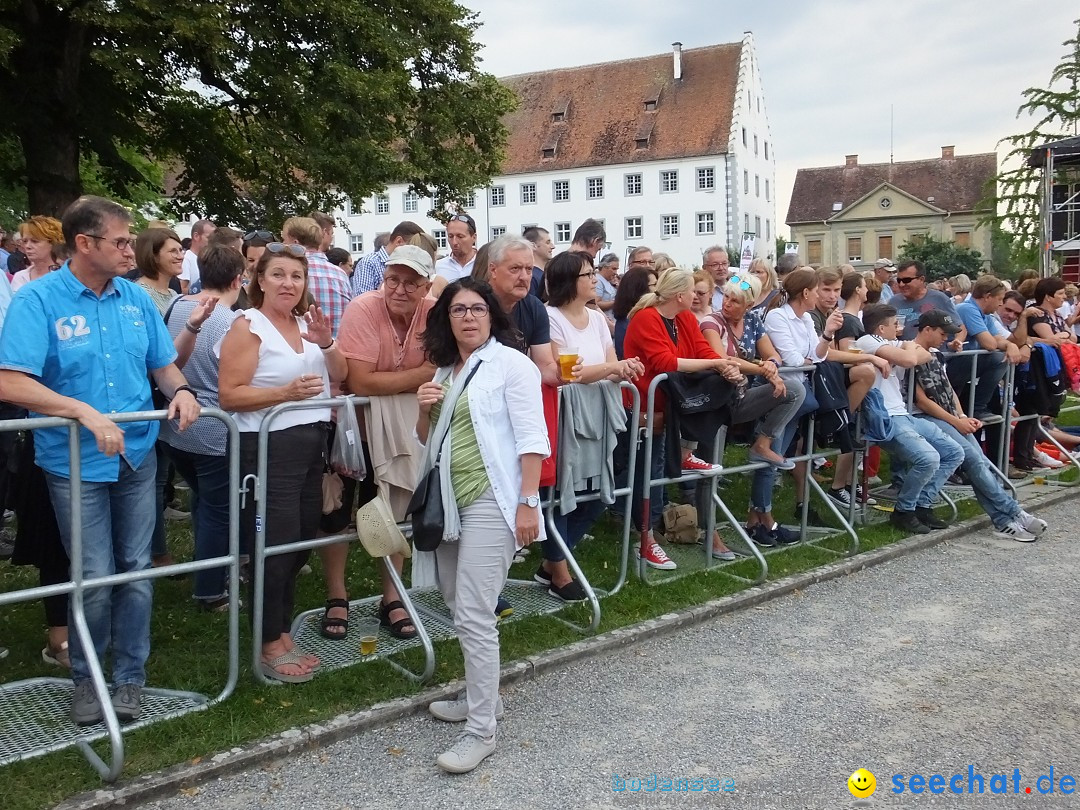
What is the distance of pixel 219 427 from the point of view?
474 centimetres

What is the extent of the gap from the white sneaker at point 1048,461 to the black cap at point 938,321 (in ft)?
10.0

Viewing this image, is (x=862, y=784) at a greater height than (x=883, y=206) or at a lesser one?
lesser

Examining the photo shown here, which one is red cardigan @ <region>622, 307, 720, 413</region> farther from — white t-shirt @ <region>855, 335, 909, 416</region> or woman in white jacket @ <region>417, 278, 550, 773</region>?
woman in white jacket @ <region>417, 278, 550, 773</region>

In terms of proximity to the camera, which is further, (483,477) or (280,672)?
(280,672)

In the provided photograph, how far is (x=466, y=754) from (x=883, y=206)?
7052cm

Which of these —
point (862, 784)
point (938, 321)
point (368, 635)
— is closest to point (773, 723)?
point (862, 784)

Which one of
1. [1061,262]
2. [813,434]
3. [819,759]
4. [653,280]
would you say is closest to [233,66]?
[653,280]

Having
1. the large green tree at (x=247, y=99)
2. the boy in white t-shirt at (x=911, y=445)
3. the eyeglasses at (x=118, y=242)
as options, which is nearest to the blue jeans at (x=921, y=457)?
the boy in white t-shirt at (x=911, y=445)

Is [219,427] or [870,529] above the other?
[219,427]

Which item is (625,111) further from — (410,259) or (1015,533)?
(410,259)

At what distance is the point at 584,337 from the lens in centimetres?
545

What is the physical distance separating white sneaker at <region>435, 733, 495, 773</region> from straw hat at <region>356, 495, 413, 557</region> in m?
0.86

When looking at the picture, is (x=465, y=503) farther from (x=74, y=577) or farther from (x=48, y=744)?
(x=48, y=744)

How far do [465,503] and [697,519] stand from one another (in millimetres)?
3638
